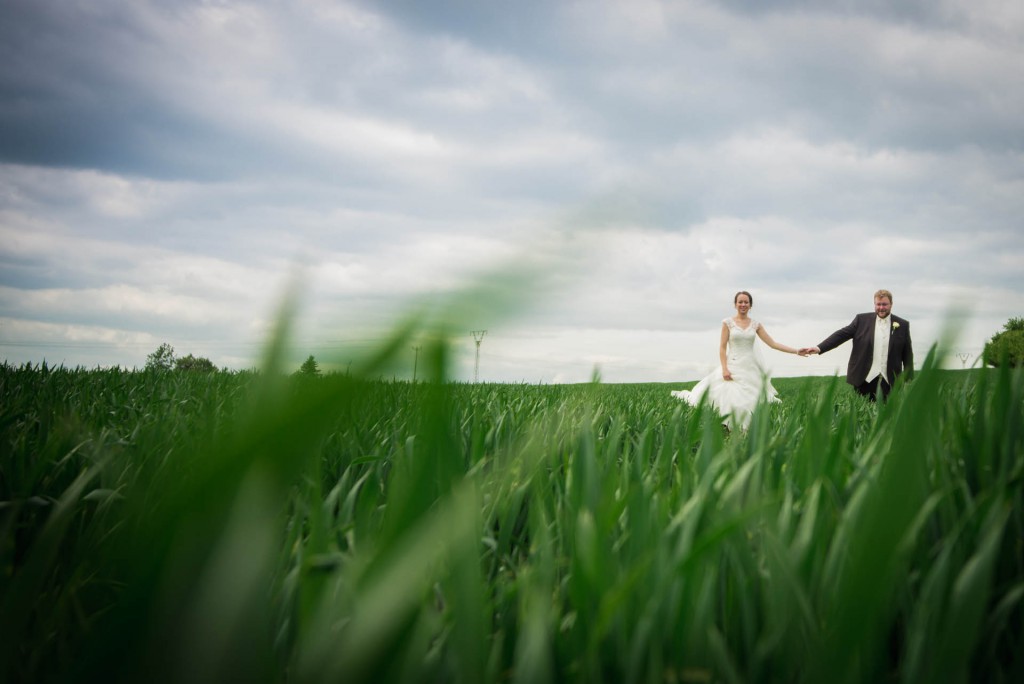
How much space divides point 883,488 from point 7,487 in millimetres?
2319

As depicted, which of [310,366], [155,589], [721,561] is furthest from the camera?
[721,561]

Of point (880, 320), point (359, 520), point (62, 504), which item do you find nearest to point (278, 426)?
point (62, 504)

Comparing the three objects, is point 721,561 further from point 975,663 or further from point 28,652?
point 28,652

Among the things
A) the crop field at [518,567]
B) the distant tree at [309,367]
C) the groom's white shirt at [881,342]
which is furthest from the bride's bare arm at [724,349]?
the distant tree at [309,367]

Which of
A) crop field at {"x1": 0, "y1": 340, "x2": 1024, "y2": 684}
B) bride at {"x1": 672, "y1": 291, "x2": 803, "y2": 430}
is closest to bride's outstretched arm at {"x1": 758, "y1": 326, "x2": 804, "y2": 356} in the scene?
bride at {"x1": 672, "y1": 291, "x2": 803, "y2": 430}

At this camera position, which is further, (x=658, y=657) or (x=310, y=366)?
(x=658, y=657)

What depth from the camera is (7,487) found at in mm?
1999

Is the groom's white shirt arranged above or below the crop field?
above

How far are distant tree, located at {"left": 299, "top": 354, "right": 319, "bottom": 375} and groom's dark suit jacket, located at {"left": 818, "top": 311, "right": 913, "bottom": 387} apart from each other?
416 inches

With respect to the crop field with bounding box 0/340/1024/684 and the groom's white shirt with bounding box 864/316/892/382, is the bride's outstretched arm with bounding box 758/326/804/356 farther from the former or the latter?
the crop field with bounding box 0/340/1024/684

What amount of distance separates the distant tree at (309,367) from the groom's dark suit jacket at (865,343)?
10.6 meters

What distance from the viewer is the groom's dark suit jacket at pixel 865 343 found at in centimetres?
984

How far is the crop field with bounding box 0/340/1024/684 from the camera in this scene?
0.42 meters

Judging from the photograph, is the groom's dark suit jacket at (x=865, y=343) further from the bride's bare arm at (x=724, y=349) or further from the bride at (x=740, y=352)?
the bride's bare arm at (x=724, y=349)
